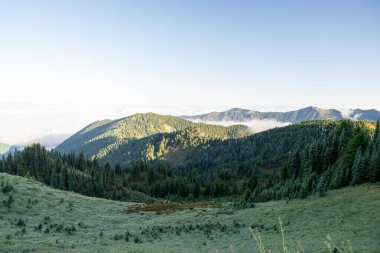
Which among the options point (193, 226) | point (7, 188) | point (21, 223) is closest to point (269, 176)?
point (193, 226)

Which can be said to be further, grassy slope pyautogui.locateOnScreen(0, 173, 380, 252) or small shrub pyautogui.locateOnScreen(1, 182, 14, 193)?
small shrub pyautogui.locateOnScreen(1, 182, 14, 193)

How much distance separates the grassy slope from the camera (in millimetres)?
24906

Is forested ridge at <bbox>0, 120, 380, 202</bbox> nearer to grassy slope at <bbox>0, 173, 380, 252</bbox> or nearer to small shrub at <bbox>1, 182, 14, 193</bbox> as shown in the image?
grassy slope at <bbox>0, 173, 380, 252</bbox>

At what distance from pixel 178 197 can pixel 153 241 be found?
12898cm

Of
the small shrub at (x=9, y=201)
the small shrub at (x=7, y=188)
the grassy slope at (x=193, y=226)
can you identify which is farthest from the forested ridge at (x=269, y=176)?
the small shrub at (x=7, y=188)

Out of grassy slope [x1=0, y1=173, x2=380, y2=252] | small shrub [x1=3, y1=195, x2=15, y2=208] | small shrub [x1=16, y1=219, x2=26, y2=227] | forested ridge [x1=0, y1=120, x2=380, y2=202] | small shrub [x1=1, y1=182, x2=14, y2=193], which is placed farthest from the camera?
forested ridge [x1=0, y1=120, x2=380, y2=202]

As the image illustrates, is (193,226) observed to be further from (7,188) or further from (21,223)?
(7,188)

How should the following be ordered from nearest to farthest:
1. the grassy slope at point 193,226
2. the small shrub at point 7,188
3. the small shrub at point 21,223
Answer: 1. the grassy slope at point 193,226
2. the small shrub at point 21,223
3. the small shrub at point 7,188

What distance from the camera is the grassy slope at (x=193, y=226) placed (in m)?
24.9

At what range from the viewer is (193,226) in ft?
130

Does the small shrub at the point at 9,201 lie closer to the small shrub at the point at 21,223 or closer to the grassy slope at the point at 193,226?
the grassy slope at the point at 193,226

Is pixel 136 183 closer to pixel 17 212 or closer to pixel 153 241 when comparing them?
pixel 17 212

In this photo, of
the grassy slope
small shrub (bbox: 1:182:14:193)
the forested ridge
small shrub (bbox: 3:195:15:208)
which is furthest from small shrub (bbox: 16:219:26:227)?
the forested ridge

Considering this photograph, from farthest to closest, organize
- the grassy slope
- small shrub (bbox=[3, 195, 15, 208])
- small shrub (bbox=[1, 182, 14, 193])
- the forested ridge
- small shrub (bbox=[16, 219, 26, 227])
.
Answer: the forested ridge, small shrub (bbox=[1, 182, 14, 193]), small shrub (bbox=[3, 195, 15, 208]), small shrub (bbox=[16, 219, 26, 227]), the grassy slope
